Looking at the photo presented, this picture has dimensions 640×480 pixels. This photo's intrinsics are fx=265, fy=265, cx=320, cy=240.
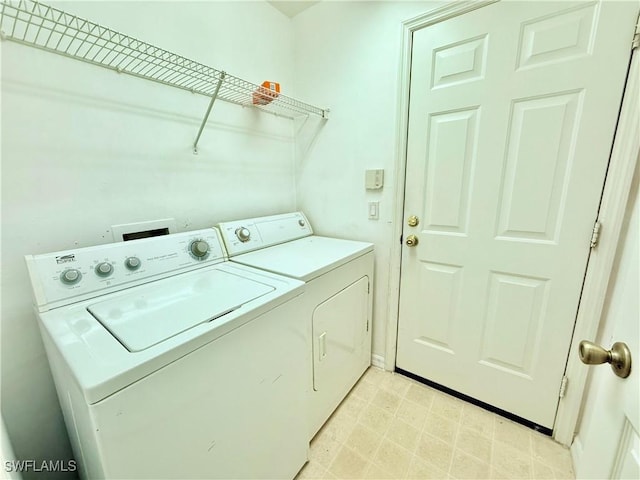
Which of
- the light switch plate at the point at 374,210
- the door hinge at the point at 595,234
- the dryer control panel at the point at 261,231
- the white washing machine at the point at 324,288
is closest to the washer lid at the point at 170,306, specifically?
the white washing machine at the point at 324,288

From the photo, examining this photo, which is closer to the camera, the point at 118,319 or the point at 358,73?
the point at 118,319

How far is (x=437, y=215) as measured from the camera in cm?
156

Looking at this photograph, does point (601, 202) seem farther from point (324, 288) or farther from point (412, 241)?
point (324, 288)

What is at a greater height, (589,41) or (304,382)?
(589,41)

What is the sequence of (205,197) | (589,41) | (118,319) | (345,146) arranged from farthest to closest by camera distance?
(345,146) → (205,197) → (589,41) → (118,319)

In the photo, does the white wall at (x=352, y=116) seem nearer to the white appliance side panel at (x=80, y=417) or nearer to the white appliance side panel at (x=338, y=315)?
the white appliance side panel at (x=338, y=315)

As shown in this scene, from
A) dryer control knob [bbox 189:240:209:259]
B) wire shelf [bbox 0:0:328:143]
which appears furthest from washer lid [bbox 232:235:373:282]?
wire shelf [bbox 0:0:328:143]

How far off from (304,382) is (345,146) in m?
1.46

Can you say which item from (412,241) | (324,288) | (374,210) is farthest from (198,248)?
(412,241)

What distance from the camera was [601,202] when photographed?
1143 mm

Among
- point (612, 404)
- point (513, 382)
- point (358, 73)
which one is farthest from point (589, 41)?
point (513, 382)

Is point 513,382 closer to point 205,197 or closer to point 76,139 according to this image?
point 205,197

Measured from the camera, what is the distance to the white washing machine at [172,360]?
2.08 feet

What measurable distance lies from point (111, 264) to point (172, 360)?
2.03ft
